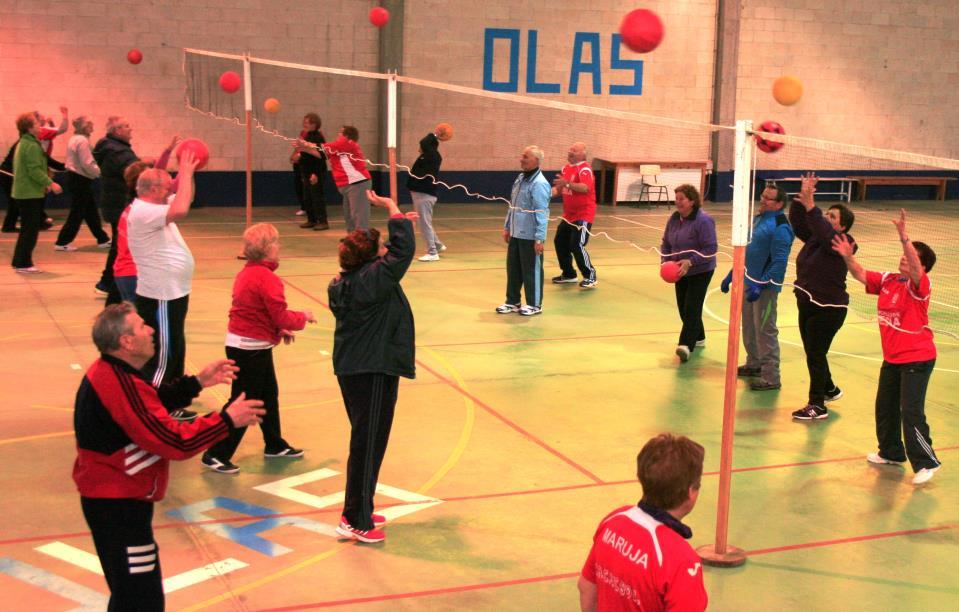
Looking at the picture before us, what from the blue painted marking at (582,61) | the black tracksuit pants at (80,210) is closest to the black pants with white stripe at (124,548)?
the black tracksuit pants at (80,210)

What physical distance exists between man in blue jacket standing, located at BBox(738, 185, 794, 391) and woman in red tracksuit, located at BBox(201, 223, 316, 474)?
165 inches

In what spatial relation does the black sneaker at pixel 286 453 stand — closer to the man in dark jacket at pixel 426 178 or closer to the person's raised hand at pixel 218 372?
the person's raised hand at pixel 218 372

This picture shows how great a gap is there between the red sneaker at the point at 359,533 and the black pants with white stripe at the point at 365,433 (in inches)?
0.9

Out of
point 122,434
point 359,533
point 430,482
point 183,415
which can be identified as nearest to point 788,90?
point 430,482

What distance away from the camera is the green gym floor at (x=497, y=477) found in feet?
19.6

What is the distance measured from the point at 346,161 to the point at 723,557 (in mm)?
10288

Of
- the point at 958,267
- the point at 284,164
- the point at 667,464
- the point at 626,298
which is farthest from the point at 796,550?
the point at 284,164

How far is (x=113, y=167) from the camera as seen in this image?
12961 millimetres

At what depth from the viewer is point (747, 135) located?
611 centimetres

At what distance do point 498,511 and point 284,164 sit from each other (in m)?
16.1

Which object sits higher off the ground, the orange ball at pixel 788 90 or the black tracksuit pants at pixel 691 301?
the orange ball at pixel 788 90

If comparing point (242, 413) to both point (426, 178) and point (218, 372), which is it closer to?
point (218, 372)

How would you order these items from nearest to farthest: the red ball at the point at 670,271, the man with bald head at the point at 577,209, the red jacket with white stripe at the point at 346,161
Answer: the red ball at the point at 670,271 → the man with bald head at the point at 577,209 → the red jacket with white stripe at the point at 346,161

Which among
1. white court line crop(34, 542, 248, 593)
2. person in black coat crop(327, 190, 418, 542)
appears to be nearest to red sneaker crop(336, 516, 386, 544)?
person in black coat crop(327, 190, 418, 542)
